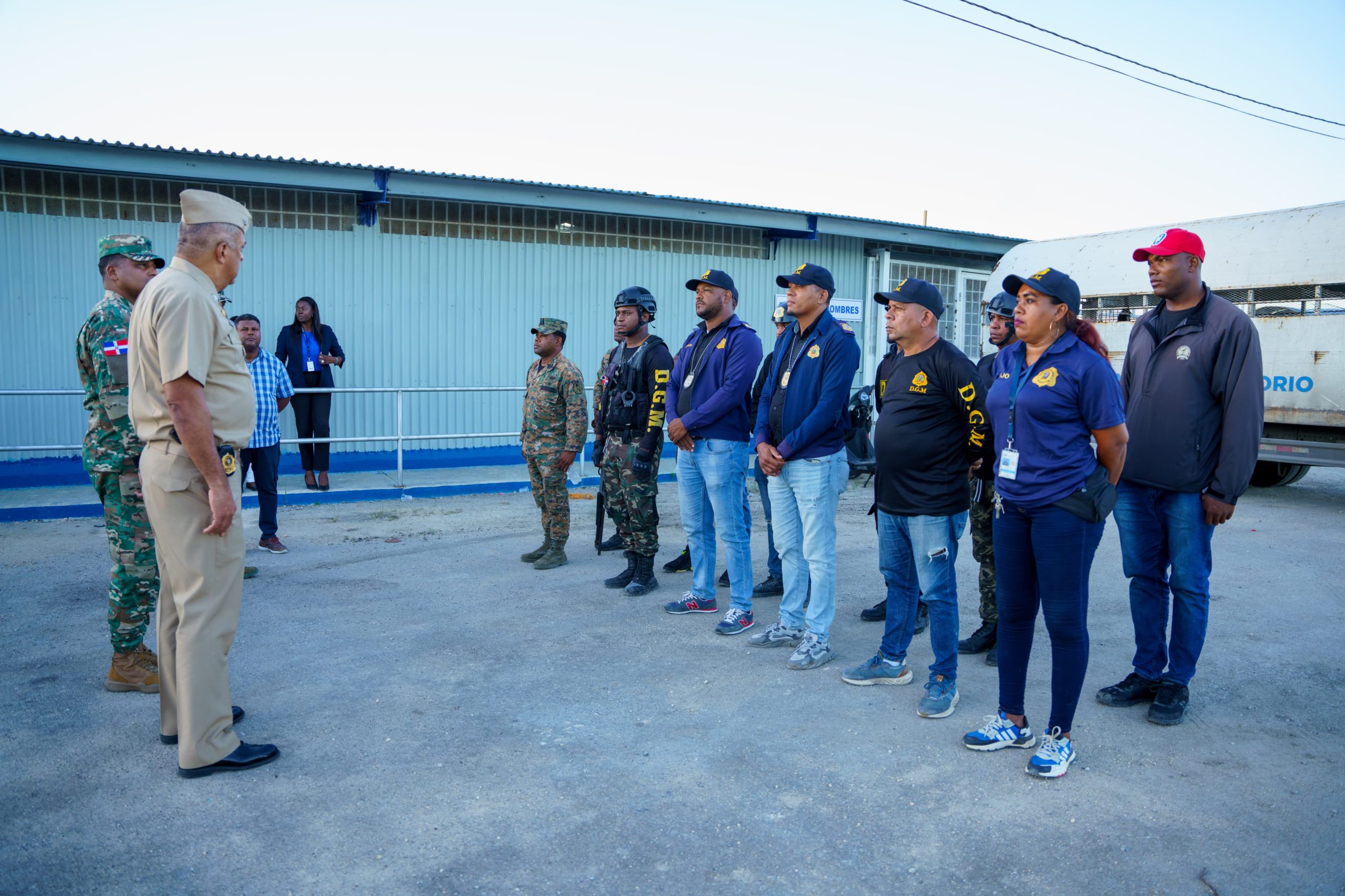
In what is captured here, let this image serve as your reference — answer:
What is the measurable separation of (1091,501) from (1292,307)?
8797 millimetres

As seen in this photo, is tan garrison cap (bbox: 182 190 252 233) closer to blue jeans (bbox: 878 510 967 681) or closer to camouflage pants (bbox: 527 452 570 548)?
blue jeans (bbox: 878 510 967 681)

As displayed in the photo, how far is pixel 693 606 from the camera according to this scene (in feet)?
19.4

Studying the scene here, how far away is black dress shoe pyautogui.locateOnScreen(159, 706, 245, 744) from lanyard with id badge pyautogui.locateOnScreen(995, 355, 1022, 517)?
3.36 metres

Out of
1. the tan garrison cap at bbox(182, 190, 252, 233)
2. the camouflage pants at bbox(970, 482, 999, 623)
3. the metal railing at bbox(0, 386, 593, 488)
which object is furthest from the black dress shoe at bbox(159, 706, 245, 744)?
the metal railing at bbox(0, 386, 593, 488)

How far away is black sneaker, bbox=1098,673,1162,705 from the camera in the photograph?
434cm

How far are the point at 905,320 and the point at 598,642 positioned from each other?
2.46 meters

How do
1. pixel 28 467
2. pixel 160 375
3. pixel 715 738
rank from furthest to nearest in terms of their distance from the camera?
pixel 28 467 < pixel 715 738 < pixel 160 375

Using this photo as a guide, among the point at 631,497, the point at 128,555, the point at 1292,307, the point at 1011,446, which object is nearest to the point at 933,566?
the point at 1011,446

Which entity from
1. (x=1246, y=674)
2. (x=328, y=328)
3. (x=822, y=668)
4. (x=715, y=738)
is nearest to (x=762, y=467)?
(x=822, y=668)

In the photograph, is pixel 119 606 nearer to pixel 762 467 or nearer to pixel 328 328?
pixel 762 467

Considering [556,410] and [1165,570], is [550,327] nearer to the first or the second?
[556,410]

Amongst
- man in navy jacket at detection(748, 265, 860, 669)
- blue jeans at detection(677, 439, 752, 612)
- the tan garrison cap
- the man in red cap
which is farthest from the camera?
blue jeans at detection(677, 439, 752, 612)

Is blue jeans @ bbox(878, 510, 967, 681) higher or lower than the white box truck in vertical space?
lower

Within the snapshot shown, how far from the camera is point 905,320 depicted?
421cm
